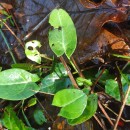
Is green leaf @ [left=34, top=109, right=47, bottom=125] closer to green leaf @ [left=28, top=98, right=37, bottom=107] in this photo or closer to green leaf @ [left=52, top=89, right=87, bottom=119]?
green leaf @ [left=28, top=98, right=37, bottom=107]

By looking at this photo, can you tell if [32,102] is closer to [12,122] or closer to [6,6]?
Result: [12,122]

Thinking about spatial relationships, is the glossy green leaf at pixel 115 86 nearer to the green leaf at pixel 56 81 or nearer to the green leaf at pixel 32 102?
the green leaf at pixel 56 81

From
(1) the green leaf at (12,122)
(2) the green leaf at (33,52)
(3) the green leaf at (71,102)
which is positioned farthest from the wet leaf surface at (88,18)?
(1) the green leaf at (12,122)

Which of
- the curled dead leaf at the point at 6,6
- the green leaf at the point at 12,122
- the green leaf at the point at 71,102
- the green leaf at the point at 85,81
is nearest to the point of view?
the green leaf at the point at 71,102

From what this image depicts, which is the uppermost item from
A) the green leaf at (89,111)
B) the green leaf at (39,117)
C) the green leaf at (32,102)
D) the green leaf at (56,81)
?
the green leaf at (56,81)

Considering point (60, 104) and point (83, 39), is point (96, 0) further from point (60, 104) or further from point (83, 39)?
point (60, 104)

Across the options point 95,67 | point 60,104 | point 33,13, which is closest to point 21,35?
point 33,13

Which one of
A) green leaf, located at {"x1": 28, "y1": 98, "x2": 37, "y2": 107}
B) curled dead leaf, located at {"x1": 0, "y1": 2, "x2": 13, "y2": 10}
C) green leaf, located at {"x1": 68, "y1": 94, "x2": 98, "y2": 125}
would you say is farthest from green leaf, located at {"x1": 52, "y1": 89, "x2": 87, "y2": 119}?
curled dead leaf, located at {"x1": 0, "y1": 2, "x2": 13, "y2": 10}

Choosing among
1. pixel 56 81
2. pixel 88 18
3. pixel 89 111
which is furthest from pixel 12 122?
pixel 88 18
